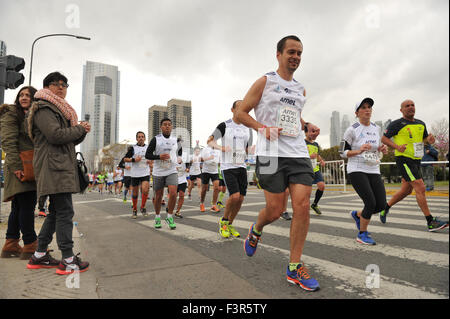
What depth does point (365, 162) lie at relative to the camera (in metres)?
4.00

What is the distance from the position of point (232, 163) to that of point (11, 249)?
3.05 m

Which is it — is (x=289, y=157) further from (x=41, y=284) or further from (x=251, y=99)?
(x=41, y=284)

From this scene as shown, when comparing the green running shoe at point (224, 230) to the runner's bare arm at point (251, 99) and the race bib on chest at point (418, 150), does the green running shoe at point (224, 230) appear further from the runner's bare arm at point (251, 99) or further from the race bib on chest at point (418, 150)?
the race bib on chest at point (418, 150)

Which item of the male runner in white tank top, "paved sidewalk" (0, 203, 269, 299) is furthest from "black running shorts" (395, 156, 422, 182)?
"paved sidewalk" (0, 203, 269, 299)

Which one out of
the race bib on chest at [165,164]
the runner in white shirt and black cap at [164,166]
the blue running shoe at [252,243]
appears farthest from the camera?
the race bib on chest at [165,164]

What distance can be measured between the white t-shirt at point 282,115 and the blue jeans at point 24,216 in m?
2.63

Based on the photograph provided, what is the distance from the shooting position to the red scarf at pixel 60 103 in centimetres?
285

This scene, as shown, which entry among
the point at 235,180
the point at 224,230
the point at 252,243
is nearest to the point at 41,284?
the point at 252,243

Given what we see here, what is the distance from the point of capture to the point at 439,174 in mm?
12195

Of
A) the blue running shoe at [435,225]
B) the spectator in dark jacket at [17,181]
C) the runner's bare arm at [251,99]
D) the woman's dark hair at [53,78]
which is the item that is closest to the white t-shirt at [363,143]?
the blue running shoe at [435,225]

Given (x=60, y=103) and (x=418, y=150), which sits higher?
(x=60, y=103)

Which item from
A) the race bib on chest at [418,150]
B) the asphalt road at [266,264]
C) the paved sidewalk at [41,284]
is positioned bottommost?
the paved sidewalk at [41,284]

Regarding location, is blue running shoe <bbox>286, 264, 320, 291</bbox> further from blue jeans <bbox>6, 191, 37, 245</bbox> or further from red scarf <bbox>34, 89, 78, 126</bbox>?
blue jeans <bbox>6, 191, 37, 245</bbox>

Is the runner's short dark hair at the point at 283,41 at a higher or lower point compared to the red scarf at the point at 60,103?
higher
